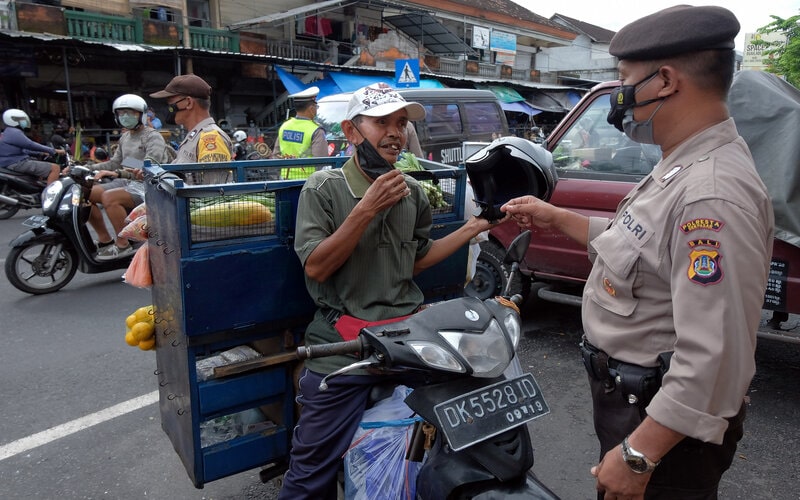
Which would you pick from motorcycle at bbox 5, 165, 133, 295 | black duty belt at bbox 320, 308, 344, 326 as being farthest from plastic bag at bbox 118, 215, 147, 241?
motorcycle at bbox 5, 165, 133, 295

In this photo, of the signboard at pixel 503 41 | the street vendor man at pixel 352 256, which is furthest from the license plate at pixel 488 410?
the signboard at pixel 503 41

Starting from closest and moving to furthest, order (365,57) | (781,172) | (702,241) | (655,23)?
(702,241), (655,23), (781,172), (365,57)

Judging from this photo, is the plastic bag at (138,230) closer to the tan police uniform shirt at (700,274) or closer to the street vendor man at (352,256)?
the street vendor man at (352,256)

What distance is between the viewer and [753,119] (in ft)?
11.7

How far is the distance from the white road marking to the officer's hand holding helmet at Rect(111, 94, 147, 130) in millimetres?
2688

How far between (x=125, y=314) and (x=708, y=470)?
4939 mm

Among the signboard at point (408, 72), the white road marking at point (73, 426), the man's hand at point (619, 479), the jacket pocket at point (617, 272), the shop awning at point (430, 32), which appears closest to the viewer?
the man's hand at point (619, 479)

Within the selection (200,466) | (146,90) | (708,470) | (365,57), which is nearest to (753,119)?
(708,470)

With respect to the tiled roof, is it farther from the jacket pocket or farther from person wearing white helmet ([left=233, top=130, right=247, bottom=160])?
the jacket pocket

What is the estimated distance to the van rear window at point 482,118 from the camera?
918 centimetres

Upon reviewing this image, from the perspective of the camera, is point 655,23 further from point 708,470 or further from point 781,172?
point 781,172

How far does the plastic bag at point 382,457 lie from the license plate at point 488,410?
1.13 ft

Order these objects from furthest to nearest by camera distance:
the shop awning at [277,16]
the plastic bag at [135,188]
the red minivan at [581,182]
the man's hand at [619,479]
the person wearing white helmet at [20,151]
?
1. the shop awning at [277,16]
2. the person wearing white helmet at [20,151]
3. the plastic bag at [135,188]
4. the red minivan at [581,182]
5. the man's hand at [619,479]

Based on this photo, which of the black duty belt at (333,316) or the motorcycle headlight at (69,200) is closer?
the black duty belt at (333,316)
